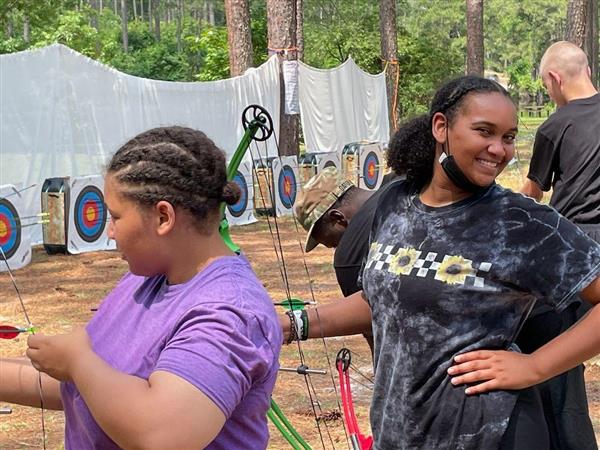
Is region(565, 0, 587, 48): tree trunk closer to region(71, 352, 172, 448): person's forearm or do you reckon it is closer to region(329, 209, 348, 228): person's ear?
region(329, 209, 348, 228): person's ear

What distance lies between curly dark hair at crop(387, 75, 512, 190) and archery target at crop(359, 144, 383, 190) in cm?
1193

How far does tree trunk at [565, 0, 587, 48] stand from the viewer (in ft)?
46.6

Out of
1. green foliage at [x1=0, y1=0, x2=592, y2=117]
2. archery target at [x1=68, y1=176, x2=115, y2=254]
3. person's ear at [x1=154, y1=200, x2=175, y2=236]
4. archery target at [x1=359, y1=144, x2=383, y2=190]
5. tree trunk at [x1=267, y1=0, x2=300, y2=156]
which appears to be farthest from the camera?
green foliage at [x1=0, y1=0, x2=592, y2=117]

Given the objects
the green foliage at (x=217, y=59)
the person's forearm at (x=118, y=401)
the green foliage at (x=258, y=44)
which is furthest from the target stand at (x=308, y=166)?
the person's forearm at (x=118, y=401)

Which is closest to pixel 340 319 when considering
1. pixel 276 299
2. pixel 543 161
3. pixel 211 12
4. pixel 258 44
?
pixel 543 161

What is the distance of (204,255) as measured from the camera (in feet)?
5.20

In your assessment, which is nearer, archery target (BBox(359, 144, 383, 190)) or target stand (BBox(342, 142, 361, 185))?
target stand (BBox(342, 142, 361, 185))

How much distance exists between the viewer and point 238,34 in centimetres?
1380

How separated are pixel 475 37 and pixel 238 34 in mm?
8143

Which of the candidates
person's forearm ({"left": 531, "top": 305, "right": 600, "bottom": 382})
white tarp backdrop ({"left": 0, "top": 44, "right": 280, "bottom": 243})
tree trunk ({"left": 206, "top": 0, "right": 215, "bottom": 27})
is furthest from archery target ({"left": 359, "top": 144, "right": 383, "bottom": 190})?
tree trunk ({"left": 206, "top": 0, "right": 215, "bottom": 27})

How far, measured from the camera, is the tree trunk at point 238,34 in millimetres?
13781

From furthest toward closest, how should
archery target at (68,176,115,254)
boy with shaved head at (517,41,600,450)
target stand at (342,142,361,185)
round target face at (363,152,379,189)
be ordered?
1. round target face at (363,152,379,189)
2. target stand at (342,142,361,185)
3. archery target at (68,176,115,254)
4. boy with shaved head at (517,41,600,450)

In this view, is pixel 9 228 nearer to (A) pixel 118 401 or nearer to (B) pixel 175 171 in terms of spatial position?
(B) pixel 175 171

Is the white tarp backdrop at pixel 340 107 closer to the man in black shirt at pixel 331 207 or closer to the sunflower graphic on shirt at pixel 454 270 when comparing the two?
the man in black shirt at pixel 331 207
